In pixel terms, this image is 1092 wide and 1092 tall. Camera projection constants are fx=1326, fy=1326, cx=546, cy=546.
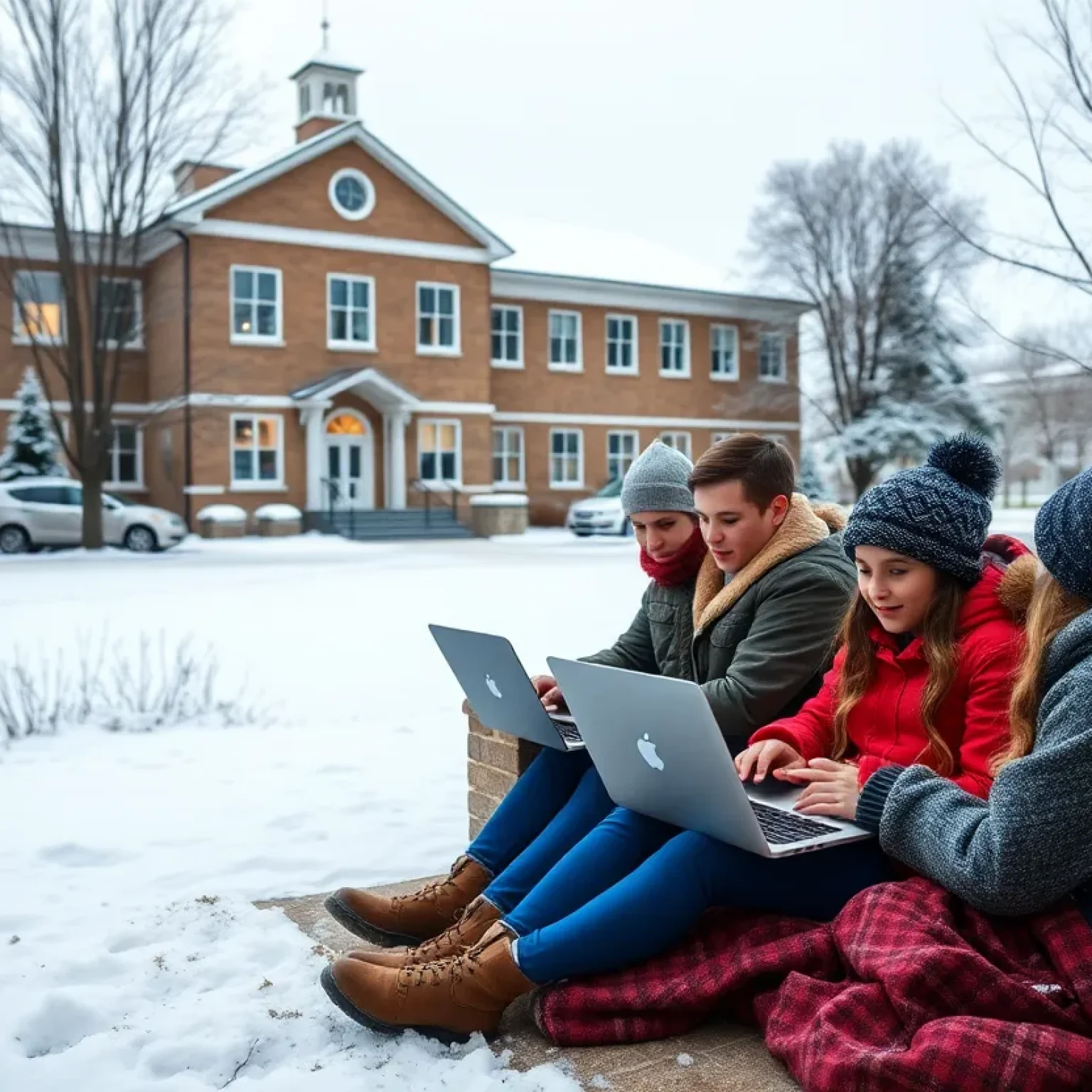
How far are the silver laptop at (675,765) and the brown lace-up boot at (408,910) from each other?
640mm

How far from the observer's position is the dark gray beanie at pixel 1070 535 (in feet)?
7.90

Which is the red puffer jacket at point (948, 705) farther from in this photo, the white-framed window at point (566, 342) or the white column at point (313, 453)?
the white-framed window at point (566, 342)

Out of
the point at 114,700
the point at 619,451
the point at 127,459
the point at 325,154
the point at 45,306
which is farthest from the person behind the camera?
the point at 619,451

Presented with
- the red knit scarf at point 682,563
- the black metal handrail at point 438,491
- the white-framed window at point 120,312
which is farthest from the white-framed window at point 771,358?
the red knit scarf at point 682,563

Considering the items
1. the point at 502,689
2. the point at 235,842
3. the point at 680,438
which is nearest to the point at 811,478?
the point at 680,438

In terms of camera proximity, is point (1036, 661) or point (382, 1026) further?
point (382, 1026)

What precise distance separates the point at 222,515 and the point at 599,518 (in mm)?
7712

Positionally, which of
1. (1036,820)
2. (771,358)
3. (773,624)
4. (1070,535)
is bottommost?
(1036,820)

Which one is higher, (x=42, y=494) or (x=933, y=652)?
(x=42, y=494)

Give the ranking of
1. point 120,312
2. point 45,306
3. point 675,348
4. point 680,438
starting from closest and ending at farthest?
1. point 120,312
2. point 45,306
3. point 675,348
4. point 680,438

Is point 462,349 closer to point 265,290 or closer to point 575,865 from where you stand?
point 265,290

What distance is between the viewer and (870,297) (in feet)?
116

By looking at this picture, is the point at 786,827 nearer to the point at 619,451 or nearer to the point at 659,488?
the point at 659,488

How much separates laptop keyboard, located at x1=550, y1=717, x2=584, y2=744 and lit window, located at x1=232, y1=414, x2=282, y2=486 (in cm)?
2452
